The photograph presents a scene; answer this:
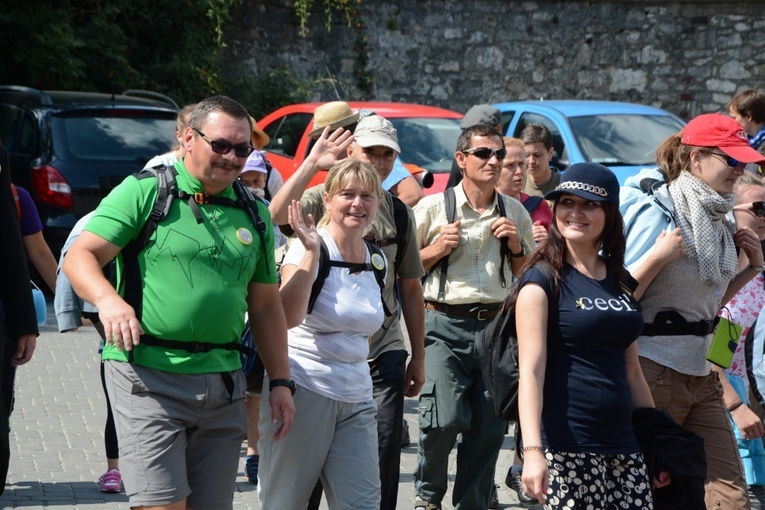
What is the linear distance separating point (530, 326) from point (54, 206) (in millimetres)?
8016

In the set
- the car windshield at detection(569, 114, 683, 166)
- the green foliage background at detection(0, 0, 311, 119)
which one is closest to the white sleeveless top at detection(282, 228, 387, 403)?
the car windshield at detection(569, 114, 683, 166)

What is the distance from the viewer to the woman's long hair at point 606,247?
4.25 meters

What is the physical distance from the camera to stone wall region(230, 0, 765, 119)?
1878cm

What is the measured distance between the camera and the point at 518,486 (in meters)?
6.52

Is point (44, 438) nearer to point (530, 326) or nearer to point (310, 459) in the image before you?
point (310, 459)

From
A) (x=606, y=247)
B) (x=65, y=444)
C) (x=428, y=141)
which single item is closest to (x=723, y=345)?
(x=606, y=247)

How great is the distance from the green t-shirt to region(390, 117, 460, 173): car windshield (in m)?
8.11

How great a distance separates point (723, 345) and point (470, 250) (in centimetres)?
129

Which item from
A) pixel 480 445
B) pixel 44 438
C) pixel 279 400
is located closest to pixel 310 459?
pixel 279 400

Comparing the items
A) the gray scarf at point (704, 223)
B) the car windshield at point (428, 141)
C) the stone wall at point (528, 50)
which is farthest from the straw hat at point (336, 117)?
the stone wall at point (528, 50)

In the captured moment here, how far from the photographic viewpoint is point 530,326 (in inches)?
160

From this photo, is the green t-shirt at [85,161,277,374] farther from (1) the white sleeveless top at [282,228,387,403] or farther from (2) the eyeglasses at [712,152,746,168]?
(2) the eyeglasses at [712,152,746,168]

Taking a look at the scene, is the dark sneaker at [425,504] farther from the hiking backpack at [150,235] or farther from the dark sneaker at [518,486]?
the hiking backpack at [150,235]

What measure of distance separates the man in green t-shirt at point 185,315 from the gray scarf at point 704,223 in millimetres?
1838
